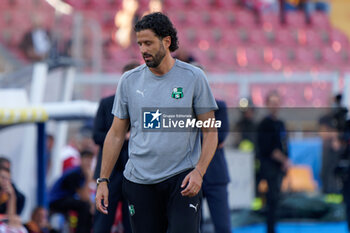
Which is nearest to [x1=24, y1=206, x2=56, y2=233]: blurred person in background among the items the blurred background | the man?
the blurred background

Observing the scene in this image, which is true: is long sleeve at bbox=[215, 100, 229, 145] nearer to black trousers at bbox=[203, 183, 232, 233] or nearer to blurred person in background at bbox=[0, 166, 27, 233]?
black trousers at bbox=[203, 183, 232, 233]

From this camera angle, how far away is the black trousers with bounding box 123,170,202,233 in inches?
159

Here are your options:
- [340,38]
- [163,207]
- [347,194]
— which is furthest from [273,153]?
[340,38]

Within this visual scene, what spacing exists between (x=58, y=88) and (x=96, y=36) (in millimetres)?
2009

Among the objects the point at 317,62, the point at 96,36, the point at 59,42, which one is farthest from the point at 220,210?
the point at 317,62

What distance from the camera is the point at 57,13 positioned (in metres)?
10.8

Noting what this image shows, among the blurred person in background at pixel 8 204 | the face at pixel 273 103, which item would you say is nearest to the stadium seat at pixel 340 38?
the face at pixel 273 103

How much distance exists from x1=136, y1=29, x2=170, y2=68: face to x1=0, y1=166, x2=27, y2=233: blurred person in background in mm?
3270

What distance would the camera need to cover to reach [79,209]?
26.8ft

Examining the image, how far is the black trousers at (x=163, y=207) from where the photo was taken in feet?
13.2

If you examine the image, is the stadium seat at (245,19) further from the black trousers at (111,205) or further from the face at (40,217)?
the black trousers at (111,205)

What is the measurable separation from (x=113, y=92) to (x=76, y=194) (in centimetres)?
328

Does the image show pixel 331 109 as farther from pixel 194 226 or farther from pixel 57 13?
pixel 194 226

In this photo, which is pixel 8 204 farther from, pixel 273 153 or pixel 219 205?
pixel 273 153
